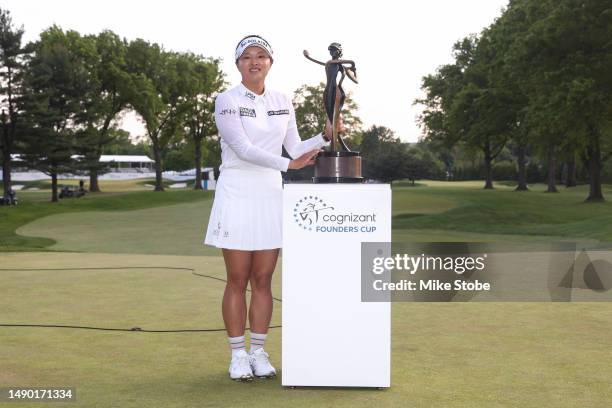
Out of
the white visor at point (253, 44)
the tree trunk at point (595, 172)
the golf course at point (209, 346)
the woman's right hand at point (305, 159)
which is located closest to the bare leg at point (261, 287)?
the golf course at point (209, 346)

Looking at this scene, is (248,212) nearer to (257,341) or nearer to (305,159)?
(305,159)

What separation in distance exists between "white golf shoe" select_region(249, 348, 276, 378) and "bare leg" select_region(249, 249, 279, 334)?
212 mm

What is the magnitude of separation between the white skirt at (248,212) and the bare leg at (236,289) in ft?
0.44

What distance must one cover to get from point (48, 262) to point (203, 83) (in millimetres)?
58457

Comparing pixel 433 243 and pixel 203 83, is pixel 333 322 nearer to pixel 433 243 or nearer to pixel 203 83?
pixel 433 243

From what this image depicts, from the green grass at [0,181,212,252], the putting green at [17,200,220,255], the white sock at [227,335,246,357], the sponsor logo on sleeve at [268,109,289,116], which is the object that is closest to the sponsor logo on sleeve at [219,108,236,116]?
the sponsor logo on sleeve at [268,109,289,116]

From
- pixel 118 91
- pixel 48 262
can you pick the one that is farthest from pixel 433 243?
pixel 118 91

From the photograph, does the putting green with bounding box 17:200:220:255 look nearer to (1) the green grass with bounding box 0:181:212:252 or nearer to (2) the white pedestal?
(1) the green grass with bounding box 0:181:212:252

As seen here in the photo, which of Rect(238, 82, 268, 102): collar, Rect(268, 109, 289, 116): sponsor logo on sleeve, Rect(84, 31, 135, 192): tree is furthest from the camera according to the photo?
Rect(84, 31, 135, 192): tree

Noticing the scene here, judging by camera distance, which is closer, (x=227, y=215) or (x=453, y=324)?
(x=227, y=215)

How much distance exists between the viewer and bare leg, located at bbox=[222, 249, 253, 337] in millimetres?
5262

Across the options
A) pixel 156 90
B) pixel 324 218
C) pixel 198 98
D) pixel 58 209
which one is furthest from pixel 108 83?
pixel 324 218

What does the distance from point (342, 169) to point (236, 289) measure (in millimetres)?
1271

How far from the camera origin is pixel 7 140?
46188 millimetres
